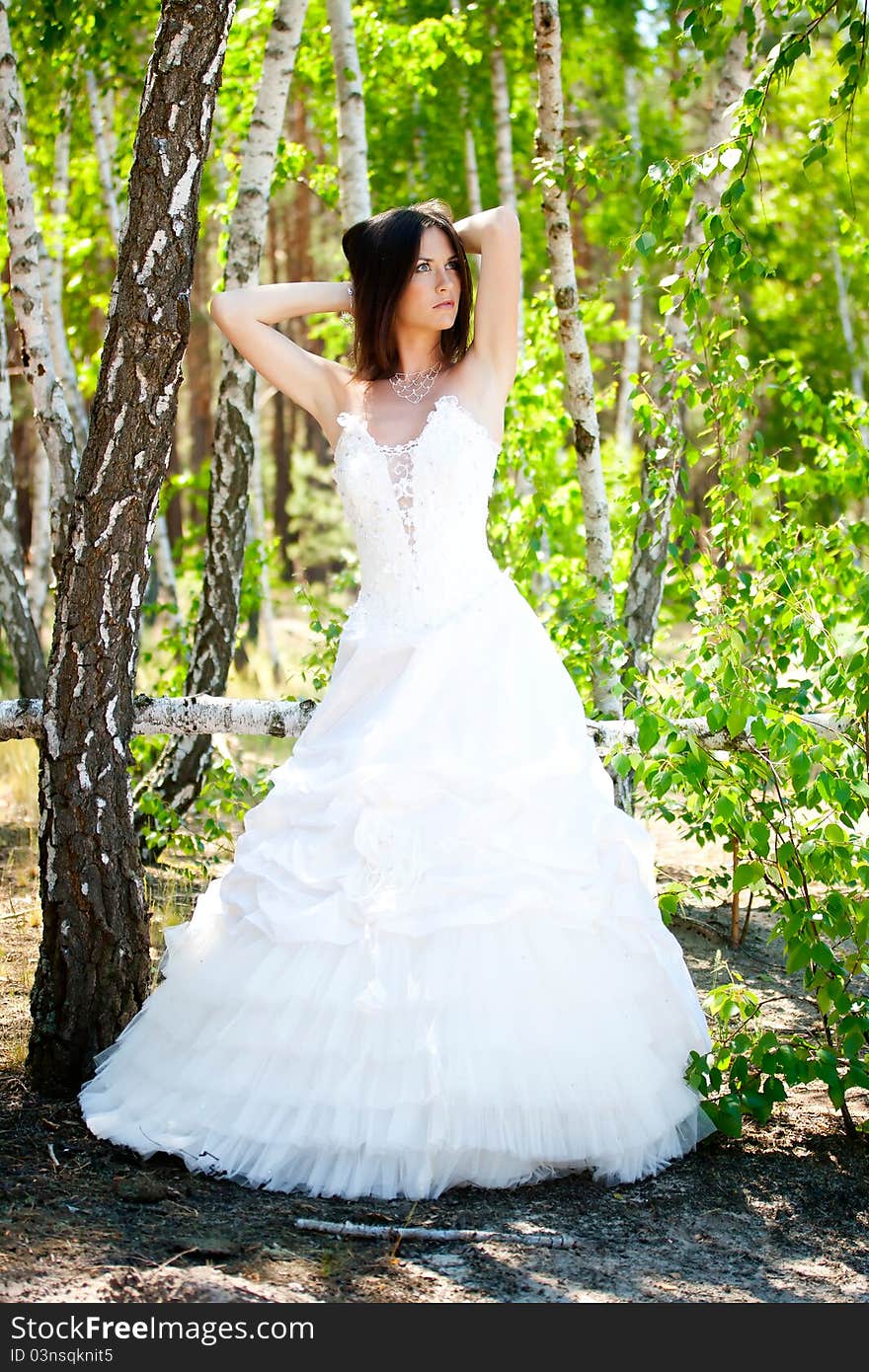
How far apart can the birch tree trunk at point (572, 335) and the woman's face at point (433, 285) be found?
1.46 metres

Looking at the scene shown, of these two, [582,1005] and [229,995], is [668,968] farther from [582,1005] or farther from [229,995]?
[229,995]

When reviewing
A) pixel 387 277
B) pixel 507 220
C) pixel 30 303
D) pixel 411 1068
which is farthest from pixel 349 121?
pixel 411 1068

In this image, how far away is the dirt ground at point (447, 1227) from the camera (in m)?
2.70

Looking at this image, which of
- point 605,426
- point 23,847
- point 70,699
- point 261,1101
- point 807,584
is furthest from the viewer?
point 605,426

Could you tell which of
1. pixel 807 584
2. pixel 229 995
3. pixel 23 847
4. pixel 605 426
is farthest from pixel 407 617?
pixel 605 426

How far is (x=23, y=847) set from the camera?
6.51 meters

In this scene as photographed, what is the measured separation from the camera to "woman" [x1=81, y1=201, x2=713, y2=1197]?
3.16 meters

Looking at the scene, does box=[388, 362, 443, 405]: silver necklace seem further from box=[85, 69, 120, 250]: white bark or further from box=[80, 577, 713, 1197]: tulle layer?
box=[85, 69, 120, 250]: white bark

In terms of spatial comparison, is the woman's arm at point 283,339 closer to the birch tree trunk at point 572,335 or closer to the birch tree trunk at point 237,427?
the birch tree trunk at point 572,335

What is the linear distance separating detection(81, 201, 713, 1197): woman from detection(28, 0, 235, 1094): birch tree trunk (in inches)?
9.1

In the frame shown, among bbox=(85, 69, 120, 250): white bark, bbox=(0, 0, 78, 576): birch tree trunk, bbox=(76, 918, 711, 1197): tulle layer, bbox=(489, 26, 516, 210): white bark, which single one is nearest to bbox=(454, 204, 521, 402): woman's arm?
bbox=(76, 918, 711, 1197): tulle layer

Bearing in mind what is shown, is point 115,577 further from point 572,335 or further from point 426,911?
point 572,335

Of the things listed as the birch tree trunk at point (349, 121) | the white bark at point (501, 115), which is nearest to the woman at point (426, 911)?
the birch tree trunk at point (349, 121)

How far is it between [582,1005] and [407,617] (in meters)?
1.18
